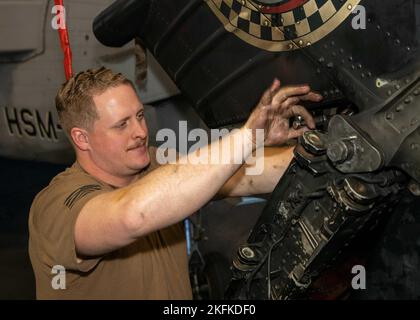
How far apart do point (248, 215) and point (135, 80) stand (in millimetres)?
993

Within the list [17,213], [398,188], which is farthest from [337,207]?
[17,213]

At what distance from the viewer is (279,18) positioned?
2002 millimetres

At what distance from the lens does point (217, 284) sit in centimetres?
357

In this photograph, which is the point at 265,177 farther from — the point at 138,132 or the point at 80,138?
the point at 80,138

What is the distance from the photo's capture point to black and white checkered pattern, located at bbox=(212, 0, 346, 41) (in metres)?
1.90

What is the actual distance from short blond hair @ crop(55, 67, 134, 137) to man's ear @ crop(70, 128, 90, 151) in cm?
2

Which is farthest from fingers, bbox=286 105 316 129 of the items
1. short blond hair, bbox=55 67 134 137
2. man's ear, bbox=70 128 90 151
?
man's ear, bbox=70 128 90 151

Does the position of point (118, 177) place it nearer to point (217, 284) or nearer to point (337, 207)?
point (337, 207)

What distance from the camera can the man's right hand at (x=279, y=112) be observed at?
68.1 inches

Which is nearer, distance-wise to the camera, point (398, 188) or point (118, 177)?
point (398, 188)

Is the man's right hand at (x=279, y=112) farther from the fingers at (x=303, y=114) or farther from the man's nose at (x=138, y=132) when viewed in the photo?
the man's nose at (x=138, y=132)

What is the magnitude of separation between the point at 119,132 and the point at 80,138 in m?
0.14

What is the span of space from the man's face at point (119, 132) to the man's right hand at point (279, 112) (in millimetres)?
430

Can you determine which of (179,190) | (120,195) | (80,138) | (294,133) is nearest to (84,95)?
(80,138)
